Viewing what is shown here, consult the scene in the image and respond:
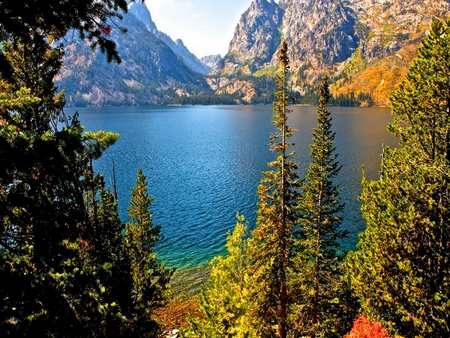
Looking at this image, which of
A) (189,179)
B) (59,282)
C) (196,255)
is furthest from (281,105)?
(189,179)

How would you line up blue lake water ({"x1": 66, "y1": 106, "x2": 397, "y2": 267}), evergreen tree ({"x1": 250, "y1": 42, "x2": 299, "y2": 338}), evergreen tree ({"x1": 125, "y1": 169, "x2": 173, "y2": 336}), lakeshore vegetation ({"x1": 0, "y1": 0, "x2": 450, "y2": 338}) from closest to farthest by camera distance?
1. lakeshore vegetation ({"x1": 0, "y1": 0, "x2": 450, "y2": 338})
2. evergreen tree ({"x1": 250, "y1": 42, "x2": 299, "y2": 338})
3. evergreen tree ({"x1": 125, "y1": 169, "x2": 173, "y2": 336})
4. blue lake water ({"x1": 66, "y1": 106, "x2": 397, "y2": 267})

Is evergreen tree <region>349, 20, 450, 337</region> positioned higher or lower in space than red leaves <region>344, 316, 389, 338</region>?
higher

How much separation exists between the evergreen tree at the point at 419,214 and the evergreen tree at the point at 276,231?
528cm

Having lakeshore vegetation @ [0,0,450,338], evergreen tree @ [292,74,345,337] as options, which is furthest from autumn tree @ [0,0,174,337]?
evergreen tree @ [292,74,345,337]

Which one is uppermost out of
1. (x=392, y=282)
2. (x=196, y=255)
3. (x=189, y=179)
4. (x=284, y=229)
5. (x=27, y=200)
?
(x=27, y=200)

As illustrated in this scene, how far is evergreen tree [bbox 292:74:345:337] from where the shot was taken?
24.1 meters

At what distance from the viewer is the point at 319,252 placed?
24.9m

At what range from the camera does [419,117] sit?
1558 centimetres

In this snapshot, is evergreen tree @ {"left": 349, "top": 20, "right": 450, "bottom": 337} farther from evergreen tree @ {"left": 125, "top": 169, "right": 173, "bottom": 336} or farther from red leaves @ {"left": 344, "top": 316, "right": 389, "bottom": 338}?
evergreen tree @ {"left": 125, "top": 169, "right": 173, "bottom": 336}

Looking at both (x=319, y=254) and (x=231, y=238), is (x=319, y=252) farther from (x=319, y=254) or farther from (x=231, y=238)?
(x=231, y=238)

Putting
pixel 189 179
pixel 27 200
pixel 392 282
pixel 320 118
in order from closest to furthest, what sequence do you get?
pixel 27 200, pixel 392 282, pixel 320 118, pixel 189 179

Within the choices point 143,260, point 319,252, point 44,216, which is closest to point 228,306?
point 143,260

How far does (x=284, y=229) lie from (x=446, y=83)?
11.9 m

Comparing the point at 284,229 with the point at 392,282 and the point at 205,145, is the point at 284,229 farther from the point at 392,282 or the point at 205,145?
the point at 205,145
